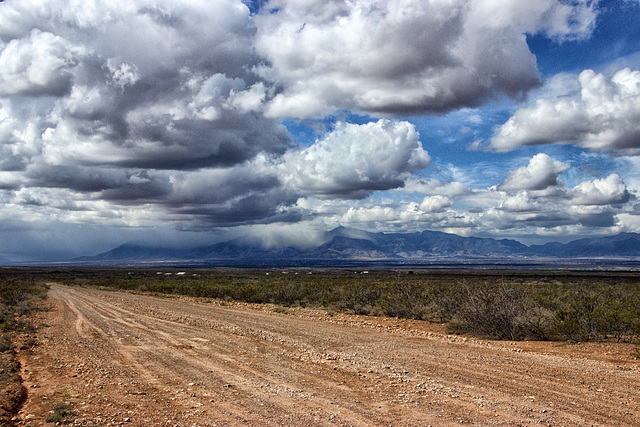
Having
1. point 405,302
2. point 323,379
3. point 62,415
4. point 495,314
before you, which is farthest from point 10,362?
point 405,302

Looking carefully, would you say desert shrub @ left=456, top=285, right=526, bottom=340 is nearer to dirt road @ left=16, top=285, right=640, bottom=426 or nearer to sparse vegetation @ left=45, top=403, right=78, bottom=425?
dirt road @ left=16, top=285, right=640, bottom=426

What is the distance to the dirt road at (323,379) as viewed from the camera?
26.6 ft

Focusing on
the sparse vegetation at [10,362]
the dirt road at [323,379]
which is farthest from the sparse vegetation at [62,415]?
the sparse vegetation at [10,362]

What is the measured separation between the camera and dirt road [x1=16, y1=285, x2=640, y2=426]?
26.6 ft

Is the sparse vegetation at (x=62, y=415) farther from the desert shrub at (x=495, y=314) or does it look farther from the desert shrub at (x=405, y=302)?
the desert shrub at (x=405, y=302)

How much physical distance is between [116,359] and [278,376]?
5348 mm

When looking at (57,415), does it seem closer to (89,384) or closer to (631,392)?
(89,384)

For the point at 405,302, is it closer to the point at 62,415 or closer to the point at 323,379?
the point at 323,379

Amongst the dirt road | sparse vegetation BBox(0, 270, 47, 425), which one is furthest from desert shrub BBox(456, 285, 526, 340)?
sparse vegetation BBox(0, 270, 47, 425)

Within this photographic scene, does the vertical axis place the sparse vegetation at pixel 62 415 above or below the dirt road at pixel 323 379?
above

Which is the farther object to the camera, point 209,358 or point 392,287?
point 392,287

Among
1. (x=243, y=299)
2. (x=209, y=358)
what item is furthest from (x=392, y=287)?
(x=209, y=358)

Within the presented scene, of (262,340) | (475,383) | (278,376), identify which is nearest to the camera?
(475,383)

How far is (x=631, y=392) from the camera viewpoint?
9477 millimetres
